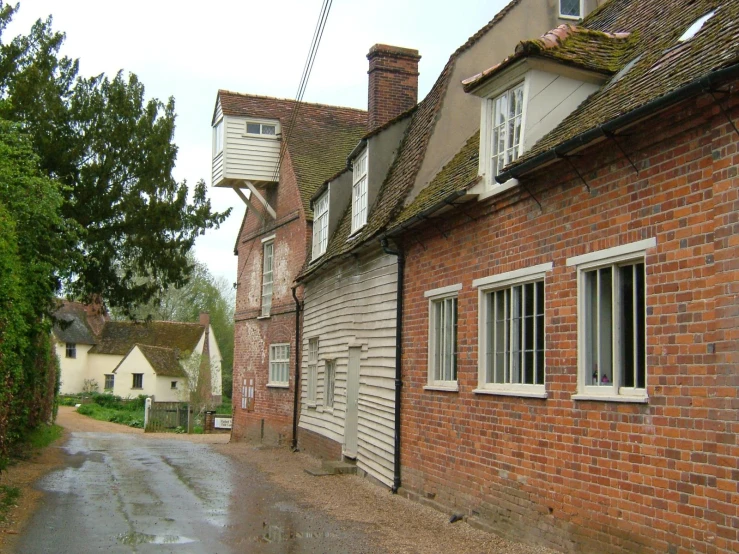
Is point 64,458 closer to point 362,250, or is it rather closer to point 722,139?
point 362,250

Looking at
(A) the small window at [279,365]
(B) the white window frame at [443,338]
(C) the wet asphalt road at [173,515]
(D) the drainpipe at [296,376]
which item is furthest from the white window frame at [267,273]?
(B) the white window frame at [443,338]

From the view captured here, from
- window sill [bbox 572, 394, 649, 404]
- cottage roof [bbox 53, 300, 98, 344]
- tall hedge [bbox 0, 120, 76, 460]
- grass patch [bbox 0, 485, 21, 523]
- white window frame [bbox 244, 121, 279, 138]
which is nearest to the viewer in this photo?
window sill [bbox 572, 394, 649, 404]

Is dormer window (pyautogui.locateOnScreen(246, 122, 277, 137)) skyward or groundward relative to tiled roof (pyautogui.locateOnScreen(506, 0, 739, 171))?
skyward

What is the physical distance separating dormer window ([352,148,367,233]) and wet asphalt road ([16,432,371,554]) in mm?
5272

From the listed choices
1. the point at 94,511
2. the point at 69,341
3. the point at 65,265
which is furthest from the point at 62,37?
the point at 69,341

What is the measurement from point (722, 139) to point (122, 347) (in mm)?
62185

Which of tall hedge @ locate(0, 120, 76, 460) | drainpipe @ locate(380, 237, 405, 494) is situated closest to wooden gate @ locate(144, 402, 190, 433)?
tall hedge @ locate(0, 120, 76, 460)

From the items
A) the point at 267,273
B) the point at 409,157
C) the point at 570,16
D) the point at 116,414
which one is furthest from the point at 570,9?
the point at 116,414

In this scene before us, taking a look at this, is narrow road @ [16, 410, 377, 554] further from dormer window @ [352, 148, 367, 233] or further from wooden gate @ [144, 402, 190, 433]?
wooden gate @ [144, 402, 190, 433]

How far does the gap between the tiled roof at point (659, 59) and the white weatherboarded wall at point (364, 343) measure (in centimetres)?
528

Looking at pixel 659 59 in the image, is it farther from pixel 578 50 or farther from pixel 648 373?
pixel 648 373

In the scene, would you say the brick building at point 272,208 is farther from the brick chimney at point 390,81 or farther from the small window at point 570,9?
the small window at point 570,9

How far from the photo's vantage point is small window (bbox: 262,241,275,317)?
26.3 m

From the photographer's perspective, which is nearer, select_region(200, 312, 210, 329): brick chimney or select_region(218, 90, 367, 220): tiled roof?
select_region(218, 90, 367, 220): tiled roof
